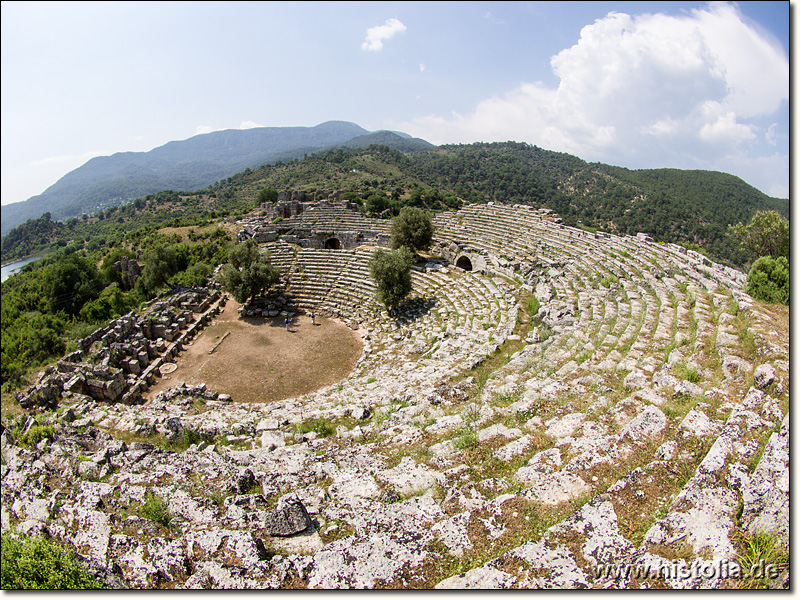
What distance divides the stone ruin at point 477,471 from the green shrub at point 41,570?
0.20 meters

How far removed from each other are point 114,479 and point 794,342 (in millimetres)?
11780

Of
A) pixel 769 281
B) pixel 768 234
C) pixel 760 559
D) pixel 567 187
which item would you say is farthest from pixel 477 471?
pixel 567 187

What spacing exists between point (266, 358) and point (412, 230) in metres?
13.1

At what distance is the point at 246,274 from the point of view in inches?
872

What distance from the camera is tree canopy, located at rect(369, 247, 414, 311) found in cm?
1964

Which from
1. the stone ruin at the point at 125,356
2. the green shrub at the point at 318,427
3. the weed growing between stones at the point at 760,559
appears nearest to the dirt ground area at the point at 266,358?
the stone ruin at the point at 125,356

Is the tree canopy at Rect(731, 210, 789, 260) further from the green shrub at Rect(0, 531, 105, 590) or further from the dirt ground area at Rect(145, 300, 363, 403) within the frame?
the green shrub at Rect(0, 531, 105, 590)

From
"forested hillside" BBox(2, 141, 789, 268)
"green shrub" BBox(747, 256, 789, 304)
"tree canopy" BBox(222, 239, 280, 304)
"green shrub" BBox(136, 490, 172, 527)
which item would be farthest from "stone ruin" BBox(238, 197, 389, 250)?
"green shrub" BBox(136, 490, 172, 527)

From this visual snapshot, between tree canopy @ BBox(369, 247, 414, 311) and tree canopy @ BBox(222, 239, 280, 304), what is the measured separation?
24.9 feet

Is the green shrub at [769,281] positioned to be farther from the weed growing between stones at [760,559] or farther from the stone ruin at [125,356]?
the stone ruin at [125,356]

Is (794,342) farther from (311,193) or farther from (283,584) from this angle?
(311,193)

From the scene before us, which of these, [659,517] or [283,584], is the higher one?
[659,517]

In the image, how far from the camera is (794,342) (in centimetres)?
559

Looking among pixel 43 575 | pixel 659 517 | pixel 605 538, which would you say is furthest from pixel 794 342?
pixel 43 575
